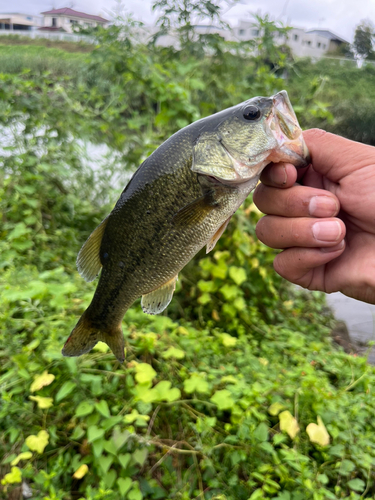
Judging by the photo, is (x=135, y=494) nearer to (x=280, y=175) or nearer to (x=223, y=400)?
(x=223, y=400)

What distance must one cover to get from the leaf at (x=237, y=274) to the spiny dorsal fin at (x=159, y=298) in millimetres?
1974

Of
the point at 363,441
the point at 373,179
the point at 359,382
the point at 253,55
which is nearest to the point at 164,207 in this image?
the point at 373,179

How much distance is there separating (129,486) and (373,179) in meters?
1.75

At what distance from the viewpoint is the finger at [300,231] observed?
1.33 m

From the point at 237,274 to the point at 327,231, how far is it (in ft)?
6.59

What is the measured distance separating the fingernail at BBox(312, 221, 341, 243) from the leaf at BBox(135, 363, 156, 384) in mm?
1220

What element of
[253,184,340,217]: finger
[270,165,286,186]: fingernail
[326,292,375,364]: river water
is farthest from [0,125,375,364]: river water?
[270,165,286,186]: fingernail

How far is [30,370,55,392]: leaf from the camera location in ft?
6.31

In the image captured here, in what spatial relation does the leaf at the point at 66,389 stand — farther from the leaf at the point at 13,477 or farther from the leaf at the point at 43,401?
the leaf at the point at 13,477

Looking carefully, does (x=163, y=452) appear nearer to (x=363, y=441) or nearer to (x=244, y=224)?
(x=363, y=441)

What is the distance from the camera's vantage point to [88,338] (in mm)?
1364

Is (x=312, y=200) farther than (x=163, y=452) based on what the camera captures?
No

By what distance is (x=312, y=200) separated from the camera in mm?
1354

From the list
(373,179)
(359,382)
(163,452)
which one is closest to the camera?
(373,179)
